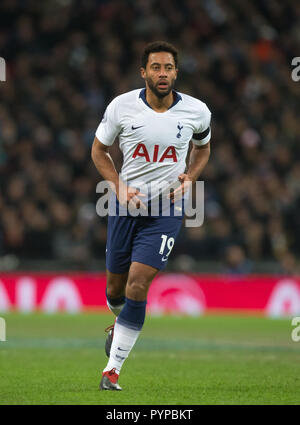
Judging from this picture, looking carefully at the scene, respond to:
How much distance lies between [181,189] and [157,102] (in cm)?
75

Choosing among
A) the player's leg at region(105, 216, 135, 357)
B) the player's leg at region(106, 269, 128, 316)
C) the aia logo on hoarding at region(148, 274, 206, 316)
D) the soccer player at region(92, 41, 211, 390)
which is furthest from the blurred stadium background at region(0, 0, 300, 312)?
the soccer player at region(92, 41, 211, 390)

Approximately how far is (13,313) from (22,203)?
2.14m

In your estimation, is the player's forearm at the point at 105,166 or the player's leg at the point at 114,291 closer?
the player's forearm at the point at 105,166

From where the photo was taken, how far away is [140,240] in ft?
24.1

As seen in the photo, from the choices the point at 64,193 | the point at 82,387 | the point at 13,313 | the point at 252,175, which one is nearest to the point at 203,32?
the point at 252,175

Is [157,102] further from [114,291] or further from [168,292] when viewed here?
[168,292]

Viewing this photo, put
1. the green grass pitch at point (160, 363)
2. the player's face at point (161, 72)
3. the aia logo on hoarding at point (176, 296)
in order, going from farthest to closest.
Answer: the aia logo on hoarding at point (176, 296) < the player's face at point (161, 72) < the green grass pitch at point (160, 363)

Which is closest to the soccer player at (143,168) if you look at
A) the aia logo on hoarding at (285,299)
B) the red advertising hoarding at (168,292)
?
the red advertising hoarding at (168,292)

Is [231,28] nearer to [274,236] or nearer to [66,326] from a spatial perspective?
[274,236]

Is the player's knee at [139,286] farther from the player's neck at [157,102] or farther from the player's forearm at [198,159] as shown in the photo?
the player's neck at [157,102]

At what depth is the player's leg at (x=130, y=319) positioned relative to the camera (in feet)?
23.2

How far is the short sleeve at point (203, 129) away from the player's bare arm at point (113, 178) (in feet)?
2.69

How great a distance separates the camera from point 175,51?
7.40 metres

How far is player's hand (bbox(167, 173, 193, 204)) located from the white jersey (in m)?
0.15
